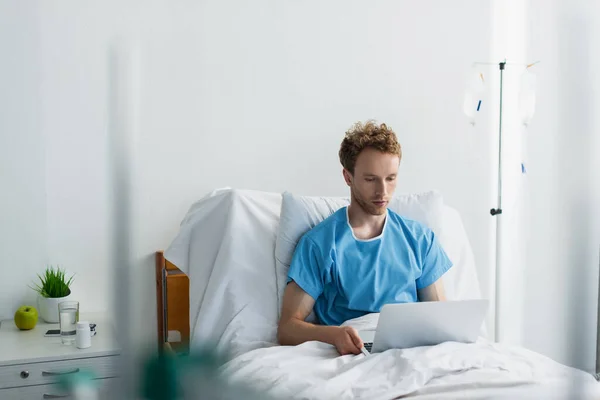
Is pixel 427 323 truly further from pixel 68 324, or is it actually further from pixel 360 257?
pixel 68 324

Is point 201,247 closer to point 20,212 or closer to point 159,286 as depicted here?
point 159,286

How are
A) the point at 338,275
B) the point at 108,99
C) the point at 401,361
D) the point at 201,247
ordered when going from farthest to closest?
1. the point at 201,247
2. the point at 338,275
3. the point at 401,361
4. the point at 108,99

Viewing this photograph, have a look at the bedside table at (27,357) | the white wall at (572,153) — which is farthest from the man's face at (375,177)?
the white wall at (572,153)

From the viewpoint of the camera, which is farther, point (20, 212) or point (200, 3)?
point (200, 3)

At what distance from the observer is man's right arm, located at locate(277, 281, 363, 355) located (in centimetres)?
143

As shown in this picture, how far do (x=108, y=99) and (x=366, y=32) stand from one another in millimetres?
2332

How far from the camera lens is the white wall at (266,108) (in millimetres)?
1934

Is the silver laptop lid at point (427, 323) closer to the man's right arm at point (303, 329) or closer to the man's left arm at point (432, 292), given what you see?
the man's right arm at point (303, 329)

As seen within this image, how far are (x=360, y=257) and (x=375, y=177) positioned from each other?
0.22 meters

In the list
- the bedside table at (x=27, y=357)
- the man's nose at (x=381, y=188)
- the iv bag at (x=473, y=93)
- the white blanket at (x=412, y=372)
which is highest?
the iv bag at (x=473, y=93)

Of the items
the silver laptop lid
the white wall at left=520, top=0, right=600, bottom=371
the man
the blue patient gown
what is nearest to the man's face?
the man

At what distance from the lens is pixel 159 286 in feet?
6.67

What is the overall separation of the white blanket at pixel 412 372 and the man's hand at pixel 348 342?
0.8 inches

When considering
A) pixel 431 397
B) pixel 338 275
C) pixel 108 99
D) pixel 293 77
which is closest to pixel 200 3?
pixel 293 77
